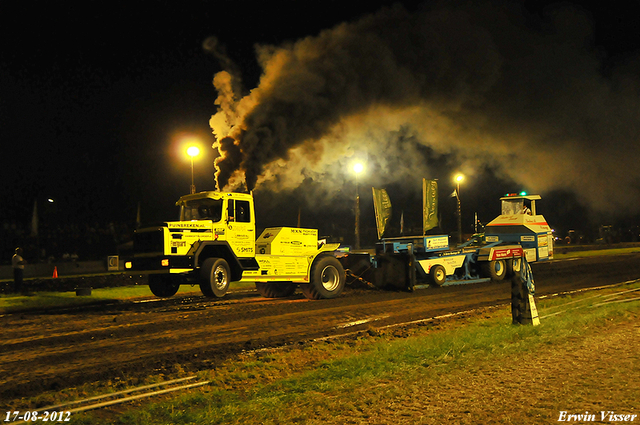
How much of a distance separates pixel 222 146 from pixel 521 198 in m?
12.9

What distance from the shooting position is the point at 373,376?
6750 millimetres

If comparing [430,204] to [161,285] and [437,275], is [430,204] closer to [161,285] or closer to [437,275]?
[437,275]

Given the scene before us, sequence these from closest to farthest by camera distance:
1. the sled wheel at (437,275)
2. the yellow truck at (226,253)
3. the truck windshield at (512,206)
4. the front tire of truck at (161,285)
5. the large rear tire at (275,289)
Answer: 1. the yellow truck at (226,253)
2. the front tire of truck at (161,285)
3. the large rear tire at (275,289)
4. the sled wheel at (437,275)
5. the truck windshield at (512,206)

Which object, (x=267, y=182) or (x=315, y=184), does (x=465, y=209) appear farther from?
(x=267, y=182)

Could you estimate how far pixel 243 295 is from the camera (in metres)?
17.8

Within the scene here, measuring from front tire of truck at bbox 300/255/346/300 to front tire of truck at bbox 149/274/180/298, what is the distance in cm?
402

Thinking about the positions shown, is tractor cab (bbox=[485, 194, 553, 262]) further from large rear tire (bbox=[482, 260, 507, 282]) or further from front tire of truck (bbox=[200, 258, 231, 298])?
front tire of truck (bbox=[200, 258, 231, 298])

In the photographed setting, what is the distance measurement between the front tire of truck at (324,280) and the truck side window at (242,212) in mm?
2524

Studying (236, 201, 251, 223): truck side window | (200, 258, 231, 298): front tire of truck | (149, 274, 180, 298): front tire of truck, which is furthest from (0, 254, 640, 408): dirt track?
(236, 201, 251, 223): truck side window

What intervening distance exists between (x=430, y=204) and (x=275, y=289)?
15.3 meters

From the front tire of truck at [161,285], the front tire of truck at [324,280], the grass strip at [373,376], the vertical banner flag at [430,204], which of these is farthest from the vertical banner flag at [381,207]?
the grass strip at [373,376]

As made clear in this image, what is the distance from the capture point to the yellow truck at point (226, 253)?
13.8m

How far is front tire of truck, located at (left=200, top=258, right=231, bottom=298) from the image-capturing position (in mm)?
13625

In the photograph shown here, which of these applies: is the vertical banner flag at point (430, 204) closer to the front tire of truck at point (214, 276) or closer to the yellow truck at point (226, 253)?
the yellow truck at point (226, 253)
